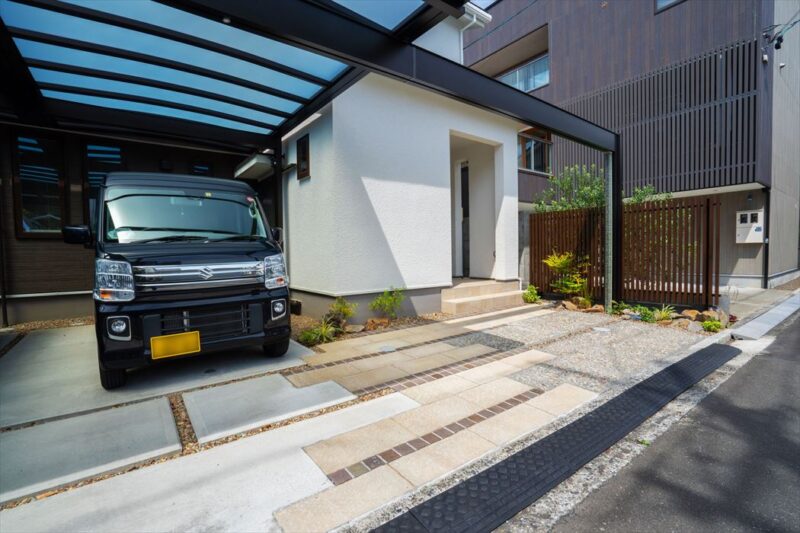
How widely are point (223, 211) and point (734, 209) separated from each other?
1556 centimetres

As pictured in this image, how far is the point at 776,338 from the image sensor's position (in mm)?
5129

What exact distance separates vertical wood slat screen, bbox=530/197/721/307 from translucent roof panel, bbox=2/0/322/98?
18.2 ft

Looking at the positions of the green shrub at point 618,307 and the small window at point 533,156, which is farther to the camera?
the small window at point 533,156

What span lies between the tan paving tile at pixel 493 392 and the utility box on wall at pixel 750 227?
13.0m

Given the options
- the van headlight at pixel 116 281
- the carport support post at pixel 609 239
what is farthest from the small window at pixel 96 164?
the carport support post at pixel 609 239

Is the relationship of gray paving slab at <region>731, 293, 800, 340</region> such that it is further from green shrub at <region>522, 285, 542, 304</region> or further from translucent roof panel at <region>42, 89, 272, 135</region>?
translucent roof panel at <region>42, 89, 272, 135</region>

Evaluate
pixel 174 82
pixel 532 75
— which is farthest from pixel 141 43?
pixel 532 75

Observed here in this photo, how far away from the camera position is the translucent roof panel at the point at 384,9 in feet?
10.2

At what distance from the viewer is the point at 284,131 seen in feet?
19.2

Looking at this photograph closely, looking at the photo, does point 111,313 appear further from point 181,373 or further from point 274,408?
point 274,408

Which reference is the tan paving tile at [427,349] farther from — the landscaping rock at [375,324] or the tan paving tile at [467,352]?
the landscaping rock at [375,324]

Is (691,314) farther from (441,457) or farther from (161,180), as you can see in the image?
(161,180)

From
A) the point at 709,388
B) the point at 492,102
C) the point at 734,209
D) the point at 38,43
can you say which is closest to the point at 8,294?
the point at 38,43

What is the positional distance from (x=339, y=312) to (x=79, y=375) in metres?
2.81
